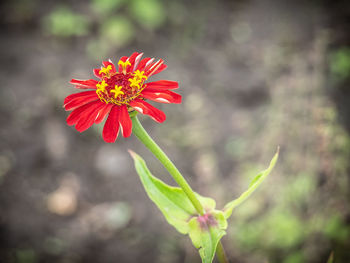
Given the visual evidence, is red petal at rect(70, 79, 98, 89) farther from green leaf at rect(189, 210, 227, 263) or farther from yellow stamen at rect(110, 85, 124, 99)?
green leaf at rect(189, 210, 227, 263)

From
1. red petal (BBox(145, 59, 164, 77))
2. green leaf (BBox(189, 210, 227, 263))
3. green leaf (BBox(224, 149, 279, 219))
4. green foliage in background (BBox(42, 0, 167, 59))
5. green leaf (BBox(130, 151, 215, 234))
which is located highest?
green foliage in background (BBox(42, 0, 167, 59))

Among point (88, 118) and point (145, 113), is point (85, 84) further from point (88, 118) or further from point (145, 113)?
point (145, 113)

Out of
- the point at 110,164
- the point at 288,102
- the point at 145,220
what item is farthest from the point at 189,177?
the point at 288,102

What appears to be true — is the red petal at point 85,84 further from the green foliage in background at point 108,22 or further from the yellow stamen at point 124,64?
the green foliage in background at point 108,22

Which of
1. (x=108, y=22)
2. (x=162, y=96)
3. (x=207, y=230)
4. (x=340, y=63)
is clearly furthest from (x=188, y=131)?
(x=162, y=96)

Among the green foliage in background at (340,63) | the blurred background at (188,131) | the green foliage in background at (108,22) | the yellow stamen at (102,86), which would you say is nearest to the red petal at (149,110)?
the yellow stamen at (102,86)

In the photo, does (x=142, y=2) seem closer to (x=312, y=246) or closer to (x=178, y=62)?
(x=178, y=62)

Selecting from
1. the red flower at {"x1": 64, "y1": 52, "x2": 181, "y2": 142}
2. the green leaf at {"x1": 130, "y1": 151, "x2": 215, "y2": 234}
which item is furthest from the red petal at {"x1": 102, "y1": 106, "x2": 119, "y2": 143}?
the green leaf at {"x1": 130, "y1": 151, "x2": 215, "y2": 234}
